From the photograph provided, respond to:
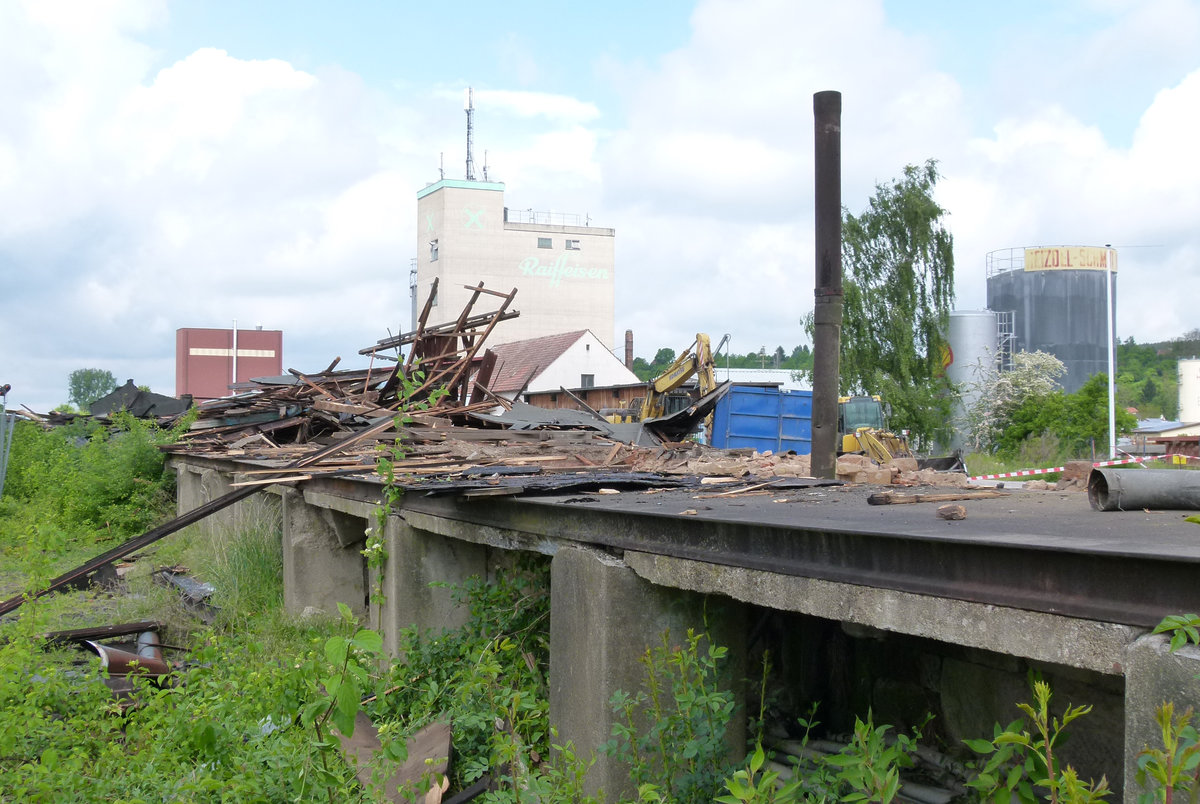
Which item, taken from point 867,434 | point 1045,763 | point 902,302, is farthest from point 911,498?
point 902,302

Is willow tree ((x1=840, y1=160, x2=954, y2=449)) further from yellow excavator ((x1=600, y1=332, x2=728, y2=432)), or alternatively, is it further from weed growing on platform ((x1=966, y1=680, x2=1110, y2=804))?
weed growing on platform ((x1=966, y1=680, x2=1110, y2=804))

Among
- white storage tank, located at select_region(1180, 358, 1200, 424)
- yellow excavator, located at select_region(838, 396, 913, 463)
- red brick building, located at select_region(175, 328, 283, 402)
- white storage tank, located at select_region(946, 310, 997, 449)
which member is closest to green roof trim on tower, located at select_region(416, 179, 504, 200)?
red brick building, located at select_region(175, 328, 283, 402)

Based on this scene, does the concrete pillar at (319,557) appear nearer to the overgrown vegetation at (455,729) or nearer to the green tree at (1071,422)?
the overgrown vegetation at (455,729)

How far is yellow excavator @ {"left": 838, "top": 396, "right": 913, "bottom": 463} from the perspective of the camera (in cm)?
1661

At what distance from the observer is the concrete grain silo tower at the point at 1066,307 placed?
152ft

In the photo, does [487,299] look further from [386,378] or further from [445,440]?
[445,440]

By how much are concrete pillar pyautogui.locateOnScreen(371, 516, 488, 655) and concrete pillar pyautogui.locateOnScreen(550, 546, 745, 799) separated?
6.55ft

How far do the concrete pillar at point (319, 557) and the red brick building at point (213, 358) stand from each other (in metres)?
46.3

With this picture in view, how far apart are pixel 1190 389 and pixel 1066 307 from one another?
2586cm

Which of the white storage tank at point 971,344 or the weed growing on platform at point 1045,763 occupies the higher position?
the white storage tank at point 971,344

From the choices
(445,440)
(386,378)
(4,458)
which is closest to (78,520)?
(4,458)

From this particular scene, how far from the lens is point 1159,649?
2256 millimetres

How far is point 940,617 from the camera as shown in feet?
9.29

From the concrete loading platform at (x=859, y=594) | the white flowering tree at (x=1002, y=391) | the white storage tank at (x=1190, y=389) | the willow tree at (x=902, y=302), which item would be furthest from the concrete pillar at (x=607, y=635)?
the white storage tank at (x=1190, y=389)
